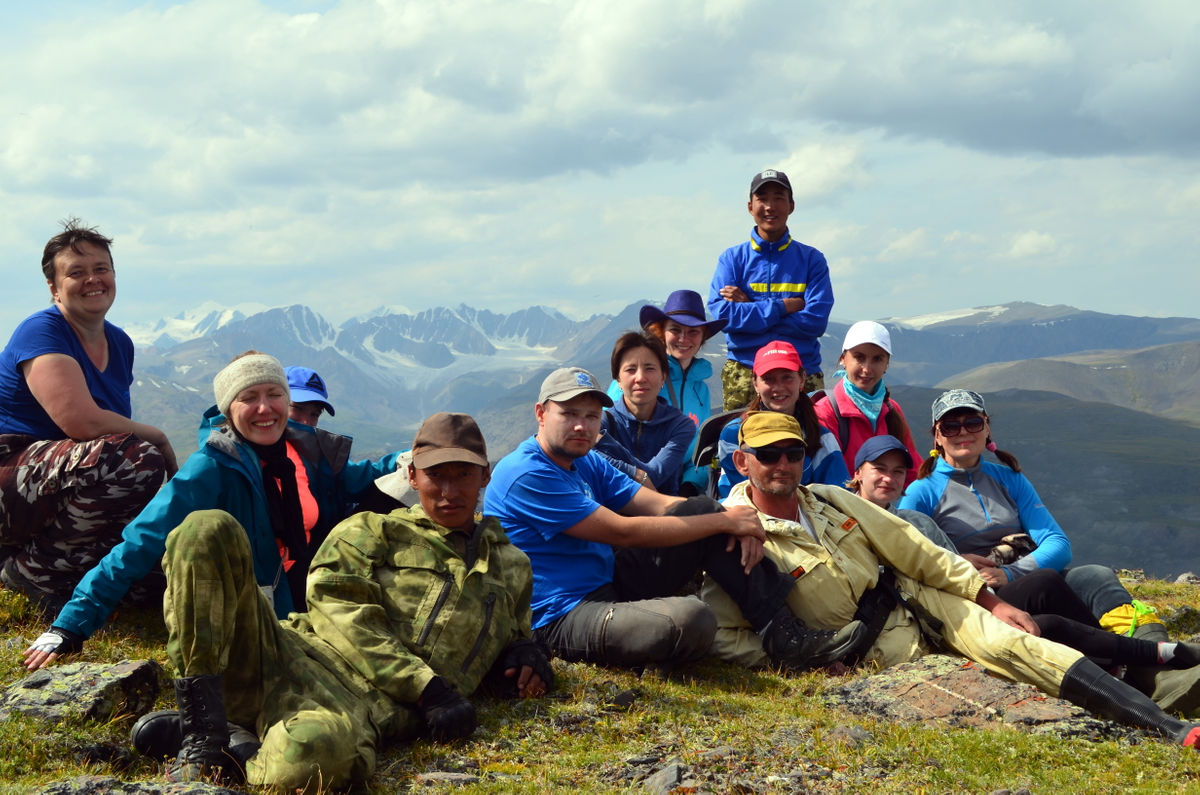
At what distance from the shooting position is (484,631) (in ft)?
24.7

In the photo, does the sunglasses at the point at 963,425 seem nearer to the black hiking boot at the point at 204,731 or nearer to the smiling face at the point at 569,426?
the smiling face at the point at 569,426

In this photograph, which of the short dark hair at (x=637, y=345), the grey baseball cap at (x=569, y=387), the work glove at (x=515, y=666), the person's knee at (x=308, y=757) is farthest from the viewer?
the short dark hair at (x=637, y=345)

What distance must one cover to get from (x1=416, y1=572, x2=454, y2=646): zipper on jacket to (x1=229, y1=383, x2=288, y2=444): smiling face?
210 cm

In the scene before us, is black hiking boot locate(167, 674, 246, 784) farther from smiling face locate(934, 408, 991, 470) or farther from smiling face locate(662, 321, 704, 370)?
smiling face locate(662, 321, 704, 370)

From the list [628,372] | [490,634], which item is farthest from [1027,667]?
[628,372]

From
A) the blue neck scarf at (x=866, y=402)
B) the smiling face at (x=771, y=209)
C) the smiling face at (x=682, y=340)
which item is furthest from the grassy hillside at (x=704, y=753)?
the smiling face at (x=771, y=209)

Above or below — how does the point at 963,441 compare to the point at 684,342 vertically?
below

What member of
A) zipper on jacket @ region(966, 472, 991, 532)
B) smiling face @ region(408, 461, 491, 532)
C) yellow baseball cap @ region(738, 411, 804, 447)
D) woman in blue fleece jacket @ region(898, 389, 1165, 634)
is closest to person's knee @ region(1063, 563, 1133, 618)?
woman in blue fleece jacket @ region(898, 389, 1165, 634)

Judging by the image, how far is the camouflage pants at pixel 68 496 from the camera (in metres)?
8.64

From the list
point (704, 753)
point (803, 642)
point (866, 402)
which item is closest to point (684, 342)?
point (866, 402)

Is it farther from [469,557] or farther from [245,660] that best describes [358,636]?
[469,557]

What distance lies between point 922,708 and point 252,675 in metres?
5.40

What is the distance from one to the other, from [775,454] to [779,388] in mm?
2022

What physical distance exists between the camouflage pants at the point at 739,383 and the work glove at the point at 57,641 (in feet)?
29.5
